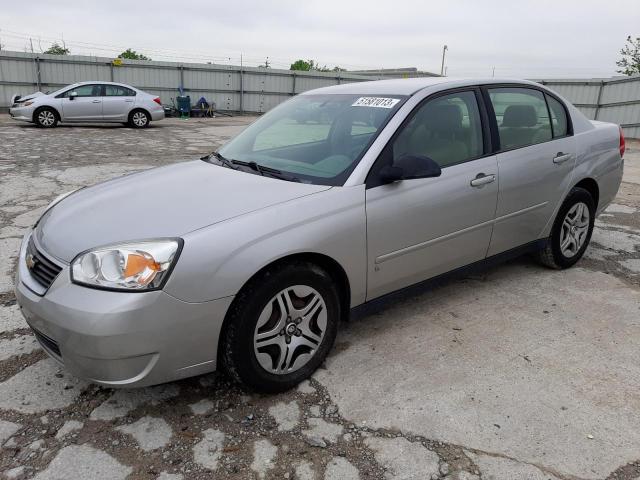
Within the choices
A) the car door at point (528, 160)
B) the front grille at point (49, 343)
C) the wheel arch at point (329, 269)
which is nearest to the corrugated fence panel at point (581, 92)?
the car door at point (528, 160)

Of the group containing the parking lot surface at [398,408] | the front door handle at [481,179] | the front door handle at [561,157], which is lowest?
the parking lot surface at [398,408]

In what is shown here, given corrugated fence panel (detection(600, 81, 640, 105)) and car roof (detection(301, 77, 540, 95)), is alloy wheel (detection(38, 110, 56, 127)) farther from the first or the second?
corrugated fence panel (detection(600, 81, 640, 105))

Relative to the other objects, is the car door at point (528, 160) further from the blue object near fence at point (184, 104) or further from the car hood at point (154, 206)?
the blue object near fence at point (184, 104)

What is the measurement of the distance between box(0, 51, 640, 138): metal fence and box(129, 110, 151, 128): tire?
6616 millimetres

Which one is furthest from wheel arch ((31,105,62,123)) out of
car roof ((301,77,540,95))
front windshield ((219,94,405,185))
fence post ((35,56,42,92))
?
car roof ((301,77,540,95))

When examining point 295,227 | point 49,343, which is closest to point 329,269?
point 295,227

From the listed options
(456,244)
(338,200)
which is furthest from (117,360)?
(456,244)

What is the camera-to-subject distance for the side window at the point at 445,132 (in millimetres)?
3152

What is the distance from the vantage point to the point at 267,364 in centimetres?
259

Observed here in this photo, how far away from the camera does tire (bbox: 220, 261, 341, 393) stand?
2.44 m

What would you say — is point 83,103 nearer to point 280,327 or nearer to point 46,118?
point 46,118

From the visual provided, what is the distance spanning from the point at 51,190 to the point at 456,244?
18.2ft

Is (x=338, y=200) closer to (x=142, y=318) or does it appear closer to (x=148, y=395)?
(x=142, y=318)

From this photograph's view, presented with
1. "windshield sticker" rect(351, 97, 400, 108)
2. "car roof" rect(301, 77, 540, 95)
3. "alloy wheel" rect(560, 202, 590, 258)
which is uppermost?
"car roof" rect(301, 77, 540, 95)
